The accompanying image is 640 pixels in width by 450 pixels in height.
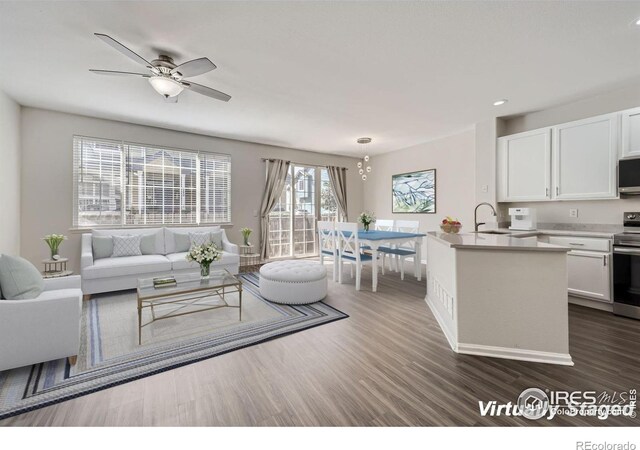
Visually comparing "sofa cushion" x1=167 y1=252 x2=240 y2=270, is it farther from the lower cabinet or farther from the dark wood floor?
the lower cabinet

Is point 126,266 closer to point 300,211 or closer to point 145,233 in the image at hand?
point 145,233

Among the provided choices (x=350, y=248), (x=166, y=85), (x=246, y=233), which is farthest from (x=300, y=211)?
(x=166, y=85)

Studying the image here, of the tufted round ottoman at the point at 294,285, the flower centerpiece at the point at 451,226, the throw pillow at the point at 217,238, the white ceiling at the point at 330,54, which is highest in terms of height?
the white ceiling at the point at 330,54

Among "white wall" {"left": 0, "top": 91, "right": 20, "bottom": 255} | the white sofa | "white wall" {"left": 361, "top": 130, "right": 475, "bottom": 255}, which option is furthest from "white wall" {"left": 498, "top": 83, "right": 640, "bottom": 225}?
"white wall" {"left": 0, "top": 91, "right": 20, "bottom": 255}

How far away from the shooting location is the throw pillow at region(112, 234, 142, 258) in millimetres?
4133

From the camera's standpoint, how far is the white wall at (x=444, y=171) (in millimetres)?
5160

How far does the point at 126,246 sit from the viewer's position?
165 inches

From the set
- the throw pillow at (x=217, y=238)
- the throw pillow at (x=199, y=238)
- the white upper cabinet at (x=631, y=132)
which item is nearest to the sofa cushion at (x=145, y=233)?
the throw pillow at (x=199, y=238)

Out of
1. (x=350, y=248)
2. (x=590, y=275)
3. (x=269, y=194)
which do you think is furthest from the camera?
(x=269, y=194)

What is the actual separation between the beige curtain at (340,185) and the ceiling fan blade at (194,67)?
4.70 meters

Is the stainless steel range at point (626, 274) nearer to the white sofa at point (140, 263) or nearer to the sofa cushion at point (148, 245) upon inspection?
the white sofa at point (140, 263)

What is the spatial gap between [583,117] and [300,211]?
5.13 meters

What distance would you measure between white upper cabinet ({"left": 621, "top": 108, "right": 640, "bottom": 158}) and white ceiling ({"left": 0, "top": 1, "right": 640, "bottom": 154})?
0.41 meters

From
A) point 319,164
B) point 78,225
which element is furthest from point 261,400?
point 319,164
